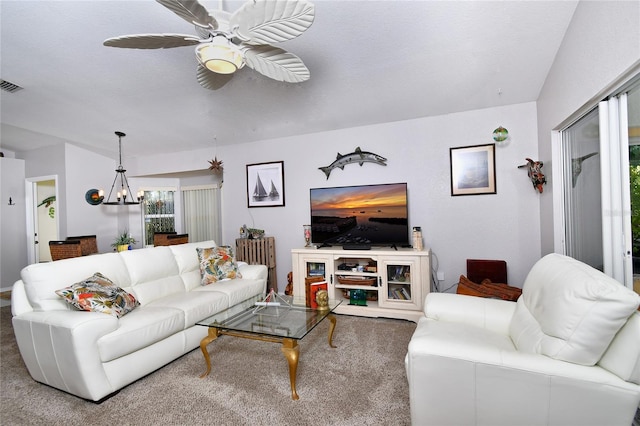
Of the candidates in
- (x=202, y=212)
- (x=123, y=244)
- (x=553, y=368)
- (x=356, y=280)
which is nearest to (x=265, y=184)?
(x=356, y=280)

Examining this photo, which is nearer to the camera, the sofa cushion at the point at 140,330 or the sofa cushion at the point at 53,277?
the sofa cushion at the point at 140,330

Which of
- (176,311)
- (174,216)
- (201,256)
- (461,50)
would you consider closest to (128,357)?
(176,311)

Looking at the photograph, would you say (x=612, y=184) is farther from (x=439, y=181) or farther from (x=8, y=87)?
(x=8, y=87)

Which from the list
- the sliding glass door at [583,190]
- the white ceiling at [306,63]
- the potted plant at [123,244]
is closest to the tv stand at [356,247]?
the white ceiling at [306,63]

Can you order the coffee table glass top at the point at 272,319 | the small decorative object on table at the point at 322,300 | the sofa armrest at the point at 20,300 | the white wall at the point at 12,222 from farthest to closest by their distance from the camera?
the white wall at the point at 12,222 → the small decorative object on table at the point at 322,300 → the sofa armrest at the point at 20,300 → the coffee table glass top at the point at 272,319

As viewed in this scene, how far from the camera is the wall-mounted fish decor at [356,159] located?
147 inches

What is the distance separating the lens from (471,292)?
9.12 ft

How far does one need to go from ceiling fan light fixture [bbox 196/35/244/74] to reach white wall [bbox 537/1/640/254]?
2.08 meters

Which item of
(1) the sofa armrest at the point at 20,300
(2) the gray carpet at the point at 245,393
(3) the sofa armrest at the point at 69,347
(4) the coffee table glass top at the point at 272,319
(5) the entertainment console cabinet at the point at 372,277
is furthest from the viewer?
(5) the entertainment console cabinet at the point at 372,277

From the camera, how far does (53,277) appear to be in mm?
2123

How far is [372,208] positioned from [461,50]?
1814 millimetres

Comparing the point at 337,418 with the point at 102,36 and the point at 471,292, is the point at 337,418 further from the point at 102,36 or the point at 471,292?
the point at 102,36

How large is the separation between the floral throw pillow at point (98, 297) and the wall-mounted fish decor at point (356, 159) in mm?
2690

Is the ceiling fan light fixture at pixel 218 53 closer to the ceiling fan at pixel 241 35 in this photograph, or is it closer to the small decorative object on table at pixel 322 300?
the ceiling fan at pixel 241 35
